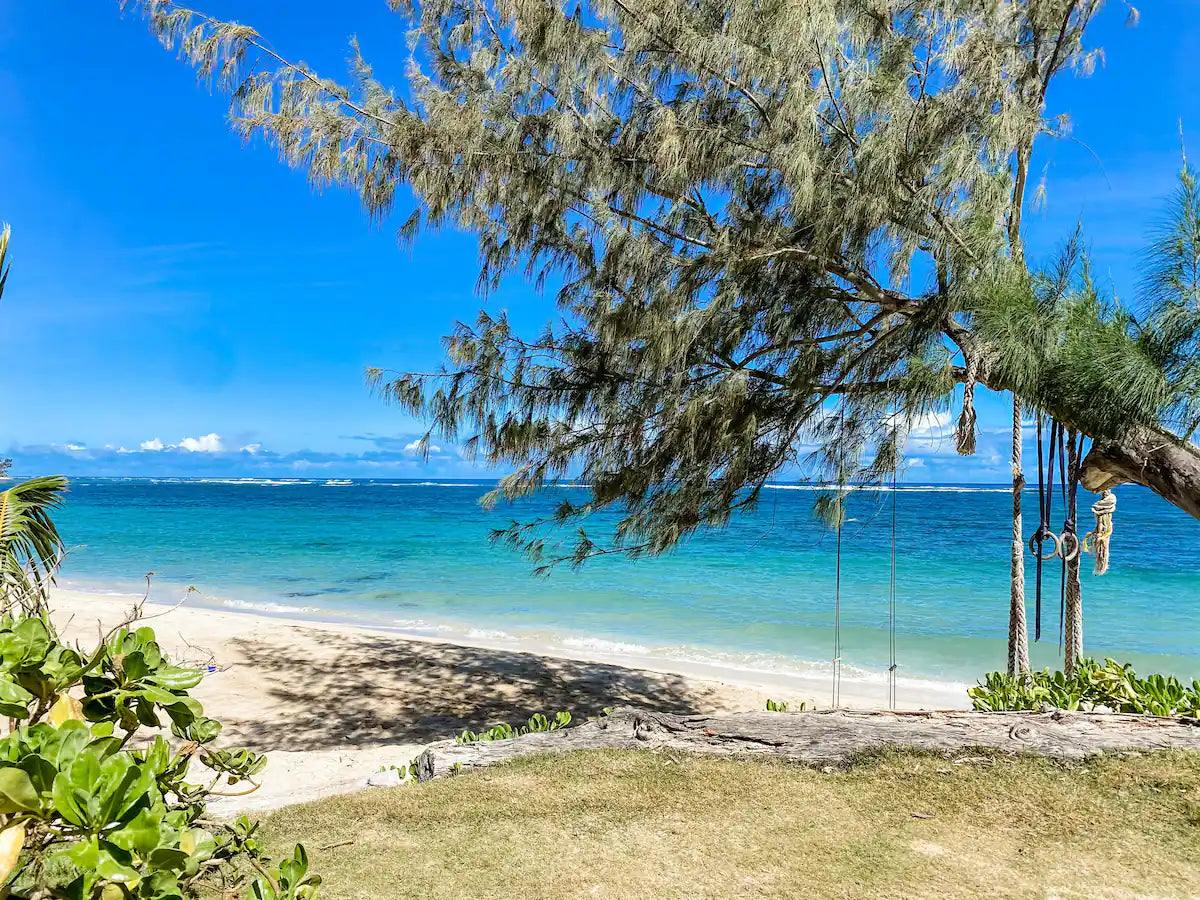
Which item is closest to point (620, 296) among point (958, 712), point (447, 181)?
point (447, 181)

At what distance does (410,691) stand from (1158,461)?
5.55 meters

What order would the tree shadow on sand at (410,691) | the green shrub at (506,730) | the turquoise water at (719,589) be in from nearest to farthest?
the green shrub at (506,730) → the tree shadow on sand at (410,691) → the turquoise water at (719,589)

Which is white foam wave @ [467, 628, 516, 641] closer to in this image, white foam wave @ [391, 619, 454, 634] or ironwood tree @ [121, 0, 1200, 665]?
white foam wave @ [391, 619, 454, 634]

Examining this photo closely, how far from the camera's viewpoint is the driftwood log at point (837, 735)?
3049mm

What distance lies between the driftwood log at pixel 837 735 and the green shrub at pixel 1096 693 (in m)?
0.32

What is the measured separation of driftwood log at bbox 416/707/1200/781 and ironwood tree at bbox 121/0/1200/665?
0.57m

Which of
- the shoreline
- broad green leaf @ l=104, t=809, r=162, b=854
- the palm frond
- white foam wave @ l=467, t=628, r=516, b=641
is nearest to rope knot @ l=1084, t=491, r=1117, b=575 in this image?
the shoreline

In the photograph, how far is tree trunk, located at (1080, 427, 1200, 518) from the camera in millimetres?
3525

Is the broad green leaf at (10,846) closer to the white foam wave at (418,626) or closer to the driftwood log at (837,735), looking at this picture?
the driftwood log at (837,735)

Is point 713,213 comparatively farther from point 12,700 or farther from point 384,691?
point 384,691

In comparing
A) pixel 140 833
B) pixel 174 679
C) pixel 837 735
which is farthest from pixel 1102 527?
pixel 140 833

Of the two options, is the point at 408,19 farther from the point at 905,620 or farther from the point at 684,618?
the point at 905,620

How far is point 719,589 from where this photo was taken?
13.9 metres

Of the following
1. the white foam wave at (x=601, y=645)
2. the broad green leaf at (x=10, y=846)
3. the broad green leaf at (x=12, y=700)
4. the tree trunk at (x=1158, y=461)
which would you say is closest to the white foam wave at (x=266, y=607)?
the white foam wave at (x=601, y=645)
